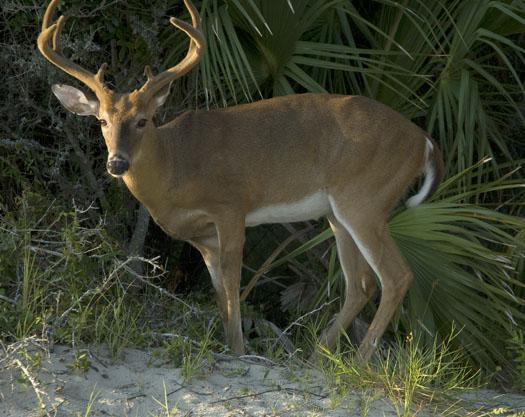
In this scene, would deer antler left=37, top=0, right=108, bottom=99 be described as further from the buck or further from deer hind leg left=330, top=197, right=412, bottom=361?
deer hind leg left=330, top=197, right=412, bottom=361

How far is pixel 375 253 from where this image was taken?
6551 mm

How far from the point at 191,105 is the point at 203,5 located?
3.36 feet

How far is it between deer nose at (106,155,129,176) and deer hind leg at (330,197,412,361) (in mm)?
1368

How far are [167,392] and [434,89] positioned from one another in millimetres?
3515

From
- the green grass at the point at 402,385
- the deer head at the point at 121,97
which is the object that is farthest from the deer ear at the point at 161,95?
the green grass at the point at 402,385

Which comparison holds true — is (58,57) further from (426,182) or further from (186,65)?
(426,182)

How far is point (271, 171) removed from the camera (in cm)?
679

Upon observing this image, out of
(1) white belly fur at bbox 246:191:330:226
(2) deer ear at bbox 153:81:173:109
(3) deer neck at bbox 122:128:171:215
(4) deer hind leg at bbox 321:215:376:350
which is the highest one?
(2) deer ear at bbox 153:81:173:109

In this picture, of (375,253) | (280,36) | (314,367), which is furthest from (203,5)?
(314,367)

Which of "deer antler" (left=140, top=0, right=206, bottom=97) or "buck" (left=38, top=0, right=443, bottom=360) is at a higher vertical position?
"deer antler" (left=140, top=0, right=206, bottom=97)

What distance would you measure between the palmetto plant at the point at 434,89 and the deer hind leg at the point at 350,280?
19 centimetres

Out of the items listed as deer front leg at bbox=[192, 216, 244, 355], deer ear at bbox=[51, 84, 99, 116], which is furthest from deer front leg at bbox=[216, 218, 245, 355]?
deer ear at bbox=[51, 84, 99, 116]

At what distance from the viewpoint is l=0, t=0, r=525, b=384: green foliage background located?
6.79m

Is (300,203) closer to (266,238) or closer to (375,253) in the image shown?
(375,253)
